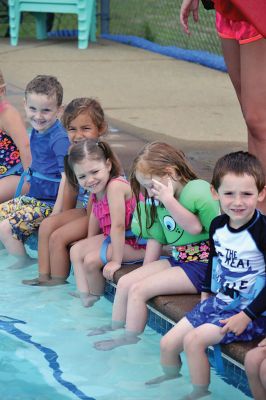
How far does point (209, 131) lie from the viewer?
7754 millimetres

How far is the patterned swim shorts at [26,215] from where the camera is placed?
5.54m

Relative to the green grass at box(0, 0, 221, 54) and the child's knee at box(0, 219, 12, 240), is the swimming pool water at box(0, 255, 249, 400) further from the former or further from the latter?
the green grass at box(0, 0, 221, 54)

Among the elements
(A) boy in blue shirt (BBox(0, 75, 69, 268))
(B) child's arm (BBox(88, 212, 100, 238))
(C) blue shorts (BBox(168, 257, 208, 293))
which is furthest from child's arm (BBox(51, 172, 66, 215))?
(C) blue shorts (BBox(168, 257, 208, 293))

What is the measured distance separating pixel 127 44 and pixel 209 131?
5198mm

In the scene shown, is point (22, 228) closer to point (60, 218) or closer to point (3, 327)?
point (60, 218)

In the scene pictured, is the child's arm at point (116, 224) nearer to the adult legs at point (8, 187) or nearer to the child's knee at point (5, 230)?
the child's knee at point (5, 230)

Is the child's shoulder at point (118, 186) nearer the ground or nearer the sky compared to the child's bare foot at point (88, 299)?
nearer the sky

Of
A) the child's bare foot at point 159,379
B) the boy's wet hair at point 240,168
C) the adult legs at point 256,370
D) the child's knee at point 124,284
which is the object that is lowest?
the child's bare foot at point 159,379

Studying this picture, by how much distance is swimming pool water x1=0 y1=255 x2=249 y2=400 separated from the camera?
12.9 feet

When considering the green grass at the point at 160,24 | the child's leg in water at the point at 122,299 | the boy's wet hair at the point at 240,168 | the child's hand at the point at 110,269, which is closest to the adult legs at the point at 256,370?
the boy's wet hair at the point at 240,168

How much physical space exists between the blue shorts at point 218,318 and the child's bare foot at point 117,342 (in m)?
0.54

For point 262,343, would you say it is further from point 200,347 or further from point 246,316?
point 200,347

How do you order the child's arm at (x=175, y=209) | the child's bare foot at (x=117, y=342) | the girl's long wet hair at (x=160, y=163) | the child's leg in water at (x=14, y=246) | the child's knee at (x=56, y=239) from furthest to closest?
the child's leg in water at (x=14, y=246), the child's knee at (x=56, y=239), the child's bare foot at (x=117, y=342), the girl's long wet hair at (x=160, y=163), the child's arm at (x=175, y=209)

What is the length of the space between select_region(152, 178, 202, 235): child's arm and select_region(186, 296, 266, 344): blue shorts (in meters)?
0.41
